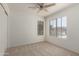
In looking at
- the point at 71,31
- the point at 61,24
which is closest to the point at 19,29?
the point at 61,24

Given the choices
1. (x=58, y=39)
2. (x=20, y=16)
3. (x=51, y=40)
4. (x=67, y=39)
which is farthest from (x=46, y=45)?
(x=20, y=16)

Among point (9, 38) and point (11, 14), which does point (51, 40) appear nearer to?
point (9, 38)

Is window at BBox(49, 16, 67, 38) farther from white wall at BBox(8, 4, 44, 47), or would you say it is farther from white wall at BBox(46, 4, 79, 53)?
white wall at BBox(8, 4, 44, 47)

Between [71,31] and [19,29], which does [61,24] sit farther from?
[19,29]

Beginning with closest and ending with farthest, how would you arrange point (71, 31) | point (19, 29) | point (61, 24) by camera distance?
1. point (19, 29)
2. point (71, 31)
3. point (61, 24)

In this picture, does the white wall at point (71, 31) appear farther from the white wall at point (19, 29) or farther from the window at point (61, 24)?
the white wall at point (19, 29)

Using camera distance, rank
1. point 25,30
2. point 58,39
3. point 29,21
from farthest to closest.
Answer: point 29,21 → point 58,39 → point 25,30

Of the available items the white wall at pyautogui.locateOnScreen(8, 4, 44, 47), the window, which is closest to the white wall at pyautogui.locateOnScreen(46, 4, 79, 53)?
the window

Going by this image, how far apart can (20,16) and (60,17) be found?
184 centimetres

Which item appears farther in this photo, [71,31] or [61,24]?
[61,24]

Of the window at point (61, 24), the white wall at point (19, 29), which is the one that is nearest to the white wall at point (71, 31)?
the window at point (61, 24)

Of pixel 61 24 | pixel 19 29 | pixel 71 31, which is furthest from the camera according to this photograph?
pixel 61 24

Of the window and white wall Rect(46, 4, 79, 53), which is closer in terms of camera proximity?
white wall Rect(46, 4, 79, 53)

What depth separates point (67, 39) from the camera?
316 cm
